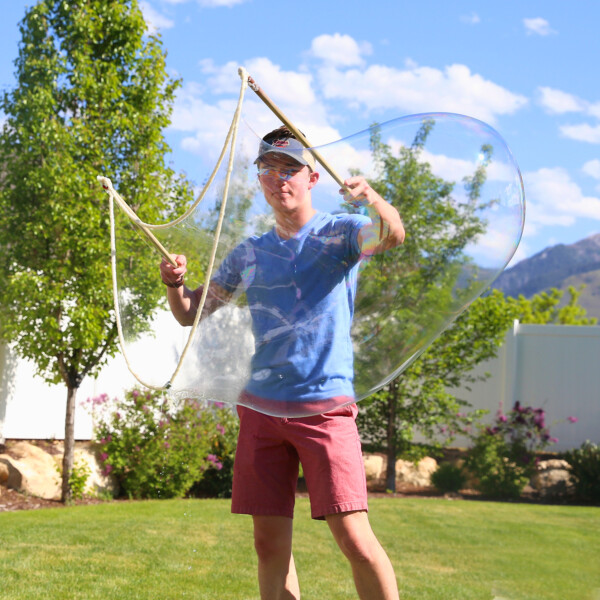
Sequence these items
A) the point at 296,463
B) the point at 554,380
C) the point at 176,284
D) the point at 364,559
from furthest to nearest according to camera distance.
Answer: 1. the point at 554,380
2. the point at 296,463
3. the point at 176,284
4. the point at 364,559

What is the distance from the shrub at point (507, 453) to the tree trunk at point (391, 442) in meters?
0.93

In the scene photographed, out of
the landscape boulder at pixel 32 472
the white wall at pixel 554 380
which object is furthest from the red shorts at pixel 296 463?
the white wall at pixel 554 380

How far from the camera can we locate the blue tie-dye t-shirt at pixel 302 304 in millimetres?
2168

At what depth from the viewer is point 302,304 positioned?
7.14ft

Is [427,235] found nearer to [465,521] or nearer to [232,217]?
[232,217]

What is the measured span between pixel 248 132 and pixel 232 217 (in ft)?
0.82

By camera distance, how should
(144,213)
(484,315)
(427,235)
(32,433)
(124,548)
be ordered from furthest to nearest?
1. (484,315)
2. (32,433)
3. (144,213)
4. (124,548)
5. (427,235)

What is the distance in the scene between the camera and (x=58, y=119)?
6.76 m

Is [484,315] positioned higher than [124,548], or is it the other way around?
[484,315]

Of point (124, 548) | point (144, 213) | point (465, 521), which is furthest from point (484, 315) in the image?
point (124, 548)

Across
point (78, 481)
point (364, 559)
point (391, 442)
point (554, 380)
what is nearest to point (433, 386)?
point (391, 442)

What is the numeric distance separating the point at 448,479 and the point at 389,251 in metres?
7.30

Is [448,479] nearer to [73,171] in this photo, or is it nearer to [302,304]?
[73,171]

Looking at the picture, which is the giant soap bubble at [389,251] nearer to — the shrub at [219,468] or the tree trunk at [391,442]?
the shrub at [219,468]
